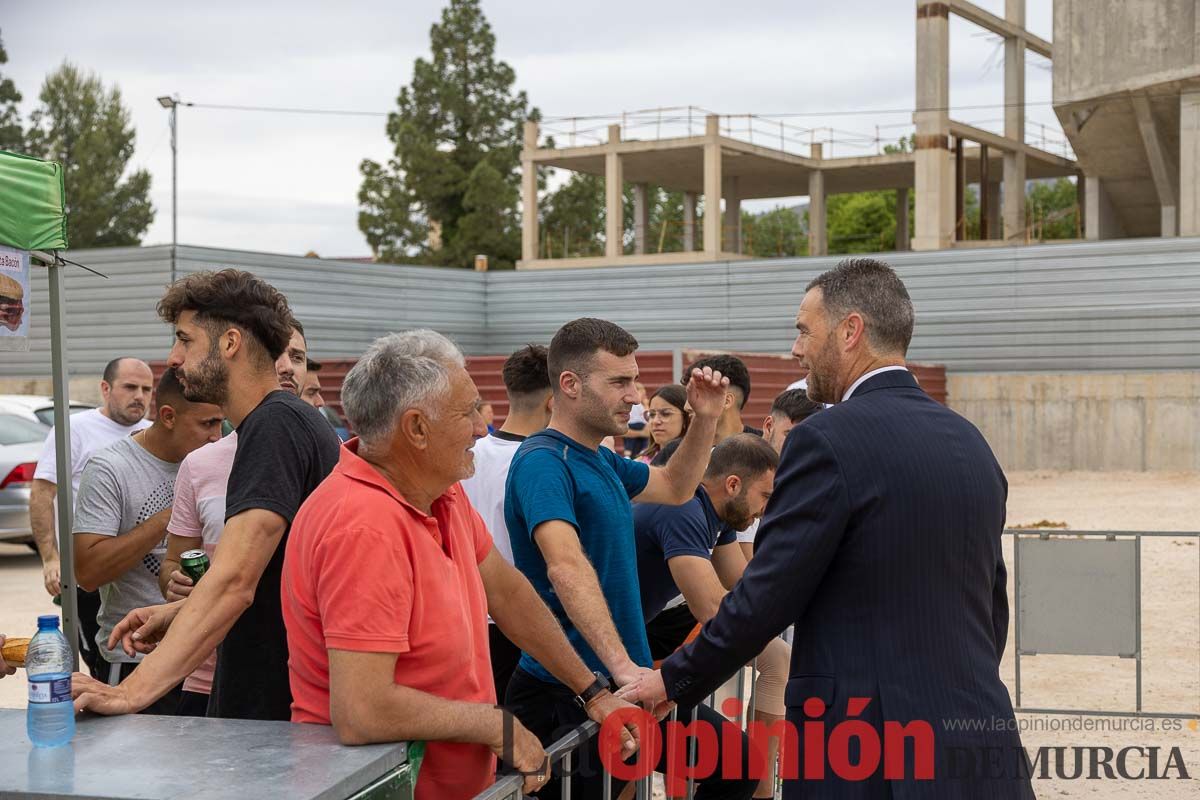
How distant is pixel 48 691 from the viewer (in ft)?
8.44

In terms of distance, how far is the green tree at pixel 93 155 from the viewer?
2138 inches

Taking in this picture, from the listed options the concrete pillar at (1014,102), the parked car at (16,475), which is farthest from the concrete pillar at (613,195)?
the parked car at (16,475)

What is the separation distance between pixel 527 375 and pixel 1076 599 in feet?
13.2

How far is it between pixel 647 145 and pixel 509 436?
114ft

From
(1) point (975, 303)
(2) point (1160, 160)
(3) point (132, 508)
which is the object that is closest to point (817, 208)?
(2) point (1160, 160)

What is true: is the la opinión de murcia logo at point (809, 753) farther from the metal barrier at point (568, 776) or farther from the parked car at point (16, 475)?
the parked car at point (16, 475)

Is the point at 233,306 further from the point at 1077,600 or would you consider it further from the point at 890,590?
the point at 1077,600

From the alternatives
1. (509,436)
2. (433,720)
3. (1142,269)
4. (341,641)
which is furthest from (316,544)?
(1142,269)

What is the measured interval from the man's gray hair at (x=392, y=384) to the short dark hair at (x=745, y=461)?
2421 mm

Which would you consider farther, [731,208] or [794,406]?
[731,208]

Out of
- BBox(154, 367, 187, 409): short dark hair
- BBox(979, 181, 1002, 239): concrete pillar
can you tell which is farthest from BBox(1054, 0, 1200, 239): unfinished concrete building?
BBox(154, 367, 187, 409): short dark hair

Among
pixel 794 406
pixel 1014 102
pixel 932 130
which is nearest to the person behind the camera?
pixel 794 406

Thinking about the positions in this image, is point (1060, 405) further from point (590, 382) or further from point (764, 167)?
point (590, 382)

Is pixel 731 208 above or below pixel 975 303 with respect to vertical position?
above
